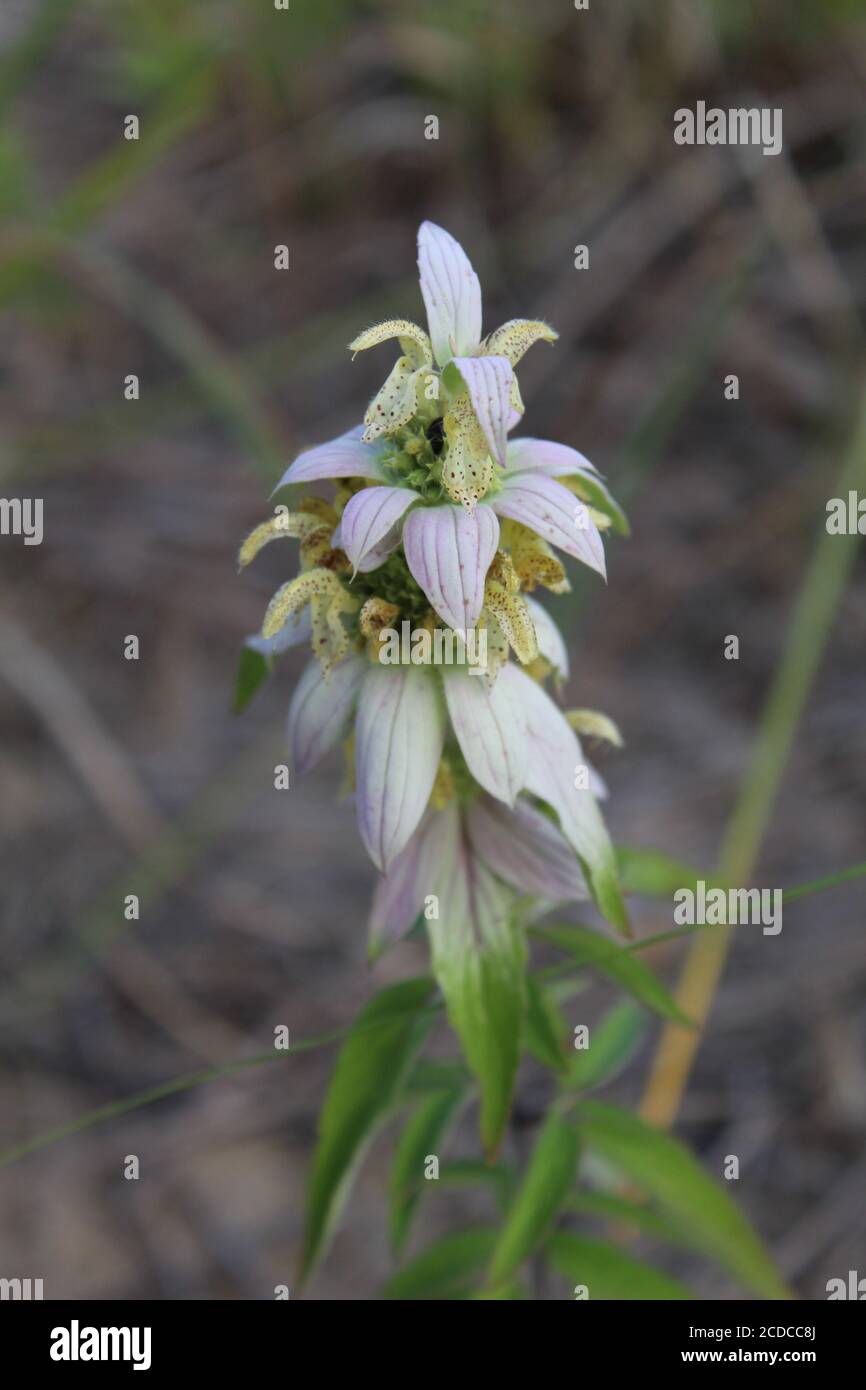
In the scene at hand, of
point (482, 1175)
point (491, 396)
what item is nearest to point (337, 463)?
point (491, 396)

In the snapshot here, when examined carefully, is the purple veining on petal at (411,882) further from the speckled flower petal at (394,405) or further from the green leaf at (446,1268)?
the green leaf at (446,1268)

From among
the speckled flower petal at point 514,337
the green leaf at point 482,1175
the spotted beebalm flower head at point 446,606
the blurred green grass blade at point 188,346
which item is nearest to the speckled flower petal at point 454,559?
the spotted beebalm flower head at point 446,606

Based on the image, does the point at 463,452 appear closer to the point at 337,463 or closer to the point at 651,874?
the point at 337,463

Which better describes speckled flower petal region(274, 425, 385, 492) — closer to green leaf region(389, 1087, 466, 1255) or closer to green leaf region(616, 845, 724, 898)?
green leaf region(616, 845, 724, 898)

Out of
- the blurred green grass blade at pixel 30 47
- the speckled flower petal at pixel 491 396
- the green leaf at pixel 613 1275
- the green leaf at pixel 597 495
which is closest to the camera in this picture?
the speckled flower petal at pixel 491 396

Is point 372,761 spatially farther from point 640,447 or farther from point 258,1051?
point 640,447
